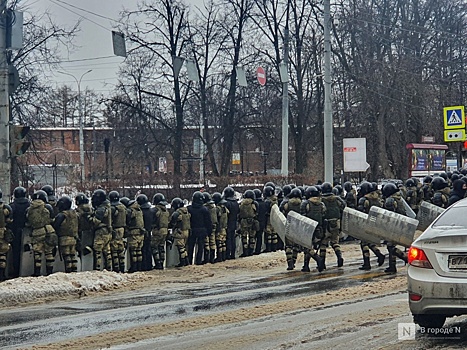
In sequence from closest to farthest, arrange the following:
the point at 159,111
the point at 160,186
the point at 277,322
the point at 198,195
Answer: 1. the point at 277,322
2. the point at 198,195
3. the point at 160,186
4. the point at 159,111

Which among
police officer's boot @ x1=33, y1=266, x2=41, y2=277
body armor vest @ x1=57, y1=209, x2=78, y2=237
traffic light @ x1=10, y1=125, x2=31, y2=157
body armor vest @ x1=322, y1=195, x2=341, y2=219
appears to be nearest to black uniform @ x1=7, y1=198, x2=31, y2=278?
police officer's boot @ x1=33, y1=266, x2=41, y2=277

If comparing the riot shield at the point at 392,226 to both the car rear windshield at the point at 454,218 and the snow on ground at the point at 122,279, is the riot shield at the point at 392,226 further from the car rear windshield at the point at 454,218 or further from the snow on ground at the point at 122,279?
the car rear windshield at the point at 454,218

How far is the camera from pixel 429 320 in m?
7.78

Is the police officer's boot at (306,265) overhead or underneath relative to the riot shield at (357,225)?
underneath

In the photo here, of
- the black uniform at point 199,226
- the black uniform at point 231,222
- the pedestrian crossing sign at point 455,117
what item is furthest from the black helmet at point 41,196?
the pedestrian crossing sign at point 455,117

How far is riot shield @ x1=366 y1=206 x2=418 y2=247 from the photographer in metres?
14.2

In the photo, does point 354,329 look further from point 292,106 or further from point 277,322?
point 292,106

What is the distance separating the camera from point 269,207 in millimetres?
18688

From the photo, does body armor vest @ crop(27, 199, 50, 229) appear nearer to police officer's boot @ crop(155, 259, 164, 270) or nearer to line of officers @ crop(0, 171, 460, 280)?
line of officers @ crop(0, 171, 460, 280)

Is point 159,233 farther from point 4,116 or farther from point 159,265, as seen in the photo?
point 4,116

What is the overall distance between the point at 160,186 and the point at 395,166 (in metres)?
19.2

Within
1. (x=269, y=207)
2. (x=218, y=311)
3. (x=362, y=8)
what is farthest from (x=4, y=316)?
(x=362, y=8)

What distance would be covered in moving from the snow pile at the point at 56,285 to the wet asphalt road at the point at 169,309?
A: 2.04 feet

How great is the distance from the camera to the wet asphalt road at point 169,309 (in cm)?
878
